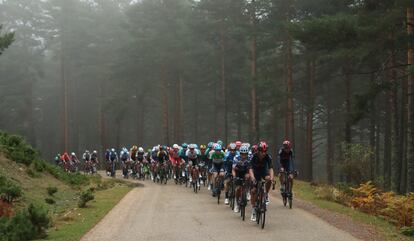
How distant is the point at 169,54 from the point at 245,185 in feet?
116

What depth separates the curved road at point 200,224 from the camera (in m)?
12.7

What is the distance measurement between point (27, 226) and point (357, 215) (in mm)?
9730

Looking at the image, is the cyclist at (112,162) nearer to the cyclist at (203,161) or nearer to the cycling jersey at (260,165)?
the cyclist at (203,161)

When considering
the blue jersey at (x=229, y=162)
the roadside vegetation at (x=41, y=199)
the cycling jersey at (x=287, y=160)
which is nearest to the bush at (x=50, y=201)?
the roadside vegetation at (x=41, y=199)

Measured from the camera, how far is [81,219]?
16.3 meters

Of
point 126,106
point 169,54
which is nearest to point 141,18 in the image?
point 169,54

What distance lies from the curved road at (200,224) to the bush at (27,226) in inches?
51.6

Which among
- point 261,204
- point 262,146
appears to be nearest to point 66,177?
point 262,146

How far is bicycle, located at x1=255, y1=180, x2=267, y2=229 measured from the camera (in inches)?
542

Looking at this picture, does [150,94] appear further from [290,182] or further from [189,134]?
[290,182]

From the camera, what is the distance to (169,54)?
1969 inches

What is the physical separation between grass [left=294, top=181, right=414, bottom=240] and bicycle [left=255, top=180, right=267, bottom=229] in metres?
3.01

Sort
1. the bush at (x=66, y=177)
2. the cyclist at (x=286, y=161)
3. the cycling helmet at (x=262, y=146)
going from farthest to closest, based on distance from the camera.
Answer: the bush at (x=66, y=177), the cyclist at (x=286, y=161), the cycling helmet at (x=262, y=146)

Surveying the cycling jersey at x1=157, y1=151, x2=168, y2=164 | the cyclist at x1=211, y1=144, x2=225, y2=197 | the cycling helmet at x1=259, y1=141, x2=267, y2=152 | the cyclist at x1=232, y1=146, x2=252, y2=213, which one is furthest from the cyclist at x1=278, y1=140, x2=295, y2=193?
the cycling jersey at x1=157, y1=151, x2=168, y2=164
